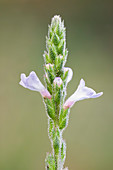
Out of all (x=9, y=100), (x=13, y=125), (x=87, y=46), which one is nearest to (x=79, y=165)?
(x=13, y=125)

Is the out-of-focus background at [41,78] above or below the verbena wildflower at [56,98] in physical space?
above

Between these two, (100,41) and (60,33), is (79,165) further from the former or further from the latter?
(60,33)

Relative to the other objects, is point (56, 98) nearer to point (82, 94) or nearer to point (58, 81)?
point (58, 81)

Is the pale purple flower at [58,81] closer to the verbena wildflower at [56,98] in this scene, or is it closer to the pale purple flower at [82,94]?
the verbena wildflower at [56,98]

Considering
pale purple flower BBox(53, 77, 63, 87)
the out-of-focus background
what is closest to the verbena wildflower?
pale purple flower BBox(53, 77, 63, 87)

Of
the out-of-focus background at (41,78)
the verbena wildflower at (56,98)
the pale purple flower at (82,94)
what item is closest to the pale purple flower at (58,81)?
the verbena wildflower at (56,98)

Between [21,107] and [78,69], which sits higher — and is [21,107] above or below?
below

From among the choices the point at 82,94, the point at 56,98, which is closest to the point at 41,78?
the point at 82,94

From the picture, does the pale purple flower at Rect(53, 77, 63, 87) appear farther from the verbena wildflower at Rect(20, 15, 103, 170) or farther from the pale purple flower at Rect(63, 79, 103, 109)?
the pale purple flower at Rect(63, 79, 103, 109)
